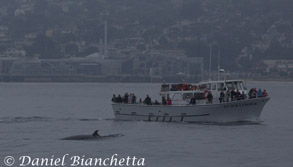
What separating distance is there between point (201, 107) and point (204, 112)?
42 cm

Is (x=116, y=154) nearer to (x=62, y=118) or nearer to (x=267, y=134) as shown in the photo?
(x=267, y=134)

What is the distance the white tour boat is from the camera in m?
67.6

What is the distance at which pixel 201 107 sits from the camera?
6762cm

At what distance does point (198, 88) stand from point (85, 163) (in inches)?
798

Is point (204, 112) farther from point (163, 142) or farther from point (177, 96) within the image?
point (163, 142)

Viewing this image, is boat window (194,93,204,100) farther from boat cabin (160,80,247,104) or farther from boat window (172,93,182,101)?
boat window (172,93,182,101)

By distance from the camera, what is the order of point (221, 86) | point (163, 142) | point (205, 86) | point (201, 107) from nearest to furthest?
1. point (163, 142)
2. point (201, 107)
3. point (221, 86)
4. point (205, 86)

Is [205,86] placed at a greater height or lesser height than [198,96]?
greater

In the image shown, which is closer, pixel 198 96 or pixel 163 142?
pixel 163 142

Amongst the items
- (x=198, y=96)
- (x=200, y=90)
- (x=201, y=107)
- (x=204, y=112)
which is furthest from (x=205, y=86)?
(x=204, y=112)

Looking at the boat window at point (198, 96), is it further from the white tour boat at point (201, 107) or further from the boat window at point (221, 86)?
the boat window at point (221, 86)

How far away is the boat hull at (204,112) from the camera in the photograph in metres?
67.6

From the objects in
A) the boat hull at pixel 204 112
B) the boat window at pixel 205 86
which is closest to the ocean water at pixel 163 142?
the boat hull at pixel 204 112

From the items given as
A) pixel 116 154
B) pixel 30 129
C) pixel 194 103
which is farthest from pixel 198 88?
pixel 116 154
